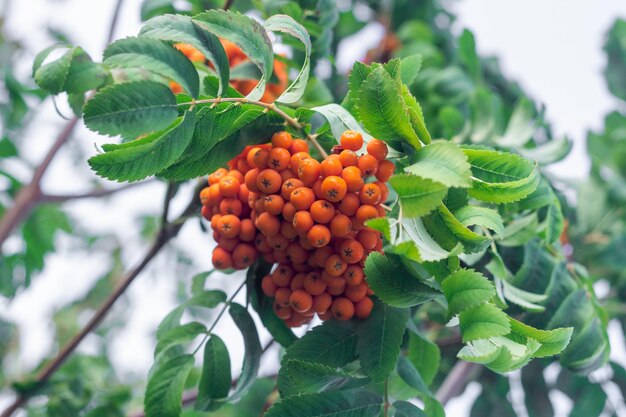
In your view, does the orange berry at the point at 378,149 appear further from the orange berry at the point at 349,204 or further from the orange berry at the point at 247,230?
the orange berry at the point at 247,230

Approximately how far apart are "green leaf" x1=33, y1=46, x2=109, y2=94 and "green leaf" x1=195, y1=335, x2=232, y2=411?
433mm

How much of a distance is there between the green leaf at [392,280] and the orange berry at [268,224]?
0.52 ft

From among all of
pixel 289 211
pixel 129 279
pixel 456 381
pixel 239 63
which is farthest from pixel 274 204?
pixel 456 381

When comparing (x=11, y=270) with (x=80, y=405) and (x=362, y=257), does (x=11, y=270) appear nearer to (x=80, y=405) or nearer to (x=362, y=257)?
(x=80, y=405)

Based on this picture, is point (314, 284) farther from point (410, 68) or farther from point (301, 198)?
point (410, 68)

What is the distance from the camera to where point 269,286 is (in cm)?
97

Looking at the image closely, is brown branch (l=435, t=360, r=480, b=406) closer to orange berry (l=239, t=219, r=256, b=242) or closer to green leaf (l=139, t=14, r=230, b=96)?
orange berry (l=239, t=219, r=256, b=242)

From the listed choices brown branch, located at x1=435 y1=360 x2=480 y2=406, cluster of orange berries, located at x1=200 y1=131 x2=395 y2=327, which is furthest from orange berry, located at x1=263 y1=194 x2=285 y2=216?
brown branch, located at x1=435 y1=360 x2=480 y2=406

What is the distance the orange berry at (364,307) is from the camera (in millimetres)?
924

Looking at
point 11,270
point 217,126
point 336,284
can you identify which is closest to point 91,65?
point 217,126

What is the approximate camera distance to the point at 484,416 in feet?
5.34

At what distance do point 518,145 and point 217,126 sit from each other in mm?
750

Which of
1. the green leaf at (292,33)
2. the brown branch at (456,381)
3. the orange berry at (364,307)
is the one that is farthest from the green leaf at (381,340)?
the brown branch at (456,381)

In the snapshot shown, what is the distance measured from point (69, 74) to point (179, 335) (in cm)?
43
